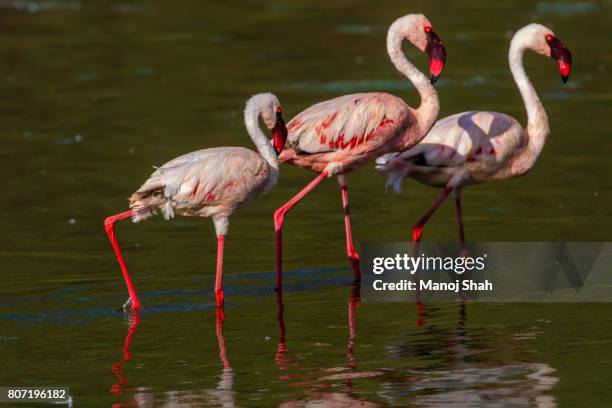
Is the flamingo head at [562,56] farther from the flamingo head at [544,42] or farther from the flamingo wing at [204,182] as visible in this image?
the flamingo wing at [204,182]

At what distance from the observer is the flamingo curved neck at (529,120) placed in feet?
41.9

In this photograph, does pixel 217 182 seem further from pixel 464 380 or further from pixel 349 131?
pixel 464 380

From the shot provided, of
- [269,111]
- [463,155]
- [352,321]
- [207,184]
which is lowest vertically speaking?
[352,321]

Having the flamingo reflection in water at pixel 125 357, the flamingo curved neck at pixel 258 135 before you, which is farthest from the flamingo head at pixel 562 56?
the flamingo reflection in water at pixel 125 357

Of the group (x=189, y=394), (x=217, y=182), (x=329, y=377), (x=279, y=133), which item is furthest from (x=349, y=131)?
(x=189, y=394)

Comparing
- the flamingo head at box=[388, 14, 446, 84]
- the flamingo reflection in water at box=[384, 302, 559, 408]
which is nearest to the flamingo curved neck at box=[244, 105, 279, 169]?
the flamingo head at box=[388, 14, 446, 84]

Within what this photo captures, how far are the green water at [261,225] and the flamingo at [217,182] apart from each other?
0.63 m

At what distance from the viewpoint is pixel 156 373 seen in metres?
9.32

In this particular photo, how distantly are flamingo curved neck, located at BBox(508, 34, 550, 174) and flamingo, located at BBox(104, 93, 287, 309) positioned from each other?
8.13ft

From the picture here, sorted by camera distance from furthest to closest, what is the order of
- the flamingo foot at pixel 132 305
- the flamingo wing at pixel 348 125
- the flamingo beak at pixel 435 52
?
the flamingo beak at pixel 435 52
the flamingo wing at pixel 348 125
the flamingo foot at pixel 132 305

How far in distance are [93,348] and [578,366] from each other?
3.24m

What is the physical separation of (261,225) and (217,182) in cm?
295

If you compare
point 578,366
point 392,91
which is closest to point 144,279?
point 578,366

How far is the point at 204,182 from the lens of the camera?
36.2ft
